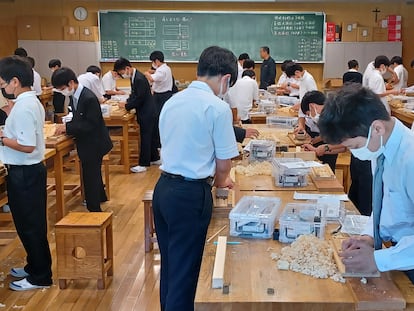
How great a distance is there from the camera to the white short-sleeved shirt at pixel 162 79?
7.70 m

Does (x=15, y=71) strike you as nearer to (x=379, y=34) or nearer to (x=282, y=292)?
(x=282, y=292)

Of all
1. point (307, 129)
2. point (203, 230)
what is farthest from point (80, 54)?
point (203, 230)

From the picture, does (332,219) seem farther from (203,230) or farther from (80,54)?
(80,54)

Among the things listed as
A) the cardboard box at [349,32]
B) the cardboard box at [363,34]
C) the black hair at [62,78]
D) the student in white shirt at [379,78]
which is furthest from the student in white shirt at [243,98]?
the cardboard box at [363,34]

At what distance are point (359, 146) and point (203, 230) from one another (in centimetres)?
90

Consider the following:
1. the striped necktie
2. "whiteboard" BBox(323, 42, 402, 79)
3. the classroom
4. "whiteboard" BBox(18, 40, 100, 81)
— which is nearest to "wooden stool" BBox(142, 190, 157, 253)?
the classroom

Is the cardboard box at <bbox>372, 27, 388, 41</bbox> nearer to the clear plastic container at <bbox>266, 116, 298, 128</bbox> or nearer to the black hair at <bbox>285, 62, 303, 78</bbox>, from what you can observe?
A: the black hair at <bbox>285, 62, 303, 78</bbox>

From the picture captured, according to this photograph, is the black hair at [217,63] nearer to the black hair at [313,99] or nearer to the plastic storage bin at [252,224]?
the plastic storage bin at [252,224]

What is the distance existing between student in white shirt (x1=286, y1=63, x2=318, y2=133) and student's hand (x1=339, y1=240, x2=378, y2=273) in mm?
2213

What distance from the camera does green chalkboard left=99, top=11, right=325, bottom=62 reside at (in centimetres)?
1102

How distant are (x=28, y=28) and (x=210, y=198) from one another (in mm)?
9782

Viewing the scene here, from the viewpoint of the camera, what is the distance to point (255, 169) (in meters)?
3.37

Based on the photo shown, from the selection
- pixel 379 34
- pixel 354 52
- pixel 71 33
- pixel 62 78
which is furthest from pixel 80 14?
pixel 62 78

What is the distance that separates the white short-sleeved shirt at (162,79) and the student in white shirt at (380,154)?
20.1ft
